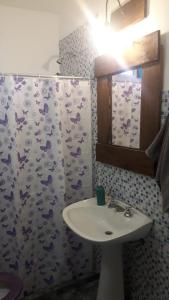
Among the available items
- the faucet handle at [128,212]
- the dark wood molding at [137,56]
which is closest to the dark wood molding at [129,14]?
the dark wood molding at [137,56]

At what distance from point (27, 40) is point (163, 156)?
1.92 metres

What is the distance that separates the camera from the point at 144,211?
61.4 inches

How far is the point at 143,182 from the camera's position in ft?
5.05

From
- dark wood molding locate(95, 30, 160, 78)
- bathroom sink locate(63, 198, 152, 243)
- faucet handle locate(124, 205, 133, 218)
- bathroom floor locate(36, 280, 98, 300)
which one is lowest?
bathroom floor locate(36, 280, 98, 300)

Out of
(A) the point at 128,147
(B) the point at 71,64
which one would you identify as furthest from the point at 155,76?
(B) the point at 71,64

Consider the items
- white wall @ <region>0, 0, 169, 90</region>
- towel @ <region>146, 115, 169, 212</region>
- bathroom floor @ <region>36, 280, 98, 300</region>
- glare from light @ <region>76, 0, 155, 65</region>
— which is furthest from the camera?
white wall @ <region>0, 0, 169, 90</region>

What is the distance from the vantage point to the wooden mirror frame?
1352 millimetres

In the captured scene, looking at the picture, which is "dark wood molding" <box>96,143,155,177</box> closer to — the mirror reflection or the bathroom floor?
the mirror reflection

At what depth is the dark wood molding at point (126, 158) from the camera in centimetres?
146

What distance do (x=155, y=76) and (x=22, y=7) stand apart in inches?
67.9

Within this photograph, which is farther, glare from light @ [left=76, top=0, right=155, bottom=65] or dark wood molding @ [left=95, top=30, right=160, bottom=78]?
glare from light @ [left=76, top=0, right=155, bottom=65]

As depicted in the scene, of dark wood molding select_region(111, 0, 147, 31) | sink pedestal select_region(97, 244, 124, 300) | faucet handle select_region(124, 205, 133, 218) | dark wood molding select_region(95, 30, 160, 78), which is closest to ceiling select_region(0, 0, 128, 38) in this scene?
dark wood molding select_region(111, 0, 147, 31)

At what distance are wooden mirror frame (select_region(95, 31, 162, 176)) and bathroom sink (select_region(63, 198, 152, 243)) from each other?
1.03 feet

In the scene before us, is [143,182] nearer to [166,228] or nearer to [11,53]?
[166,228]
